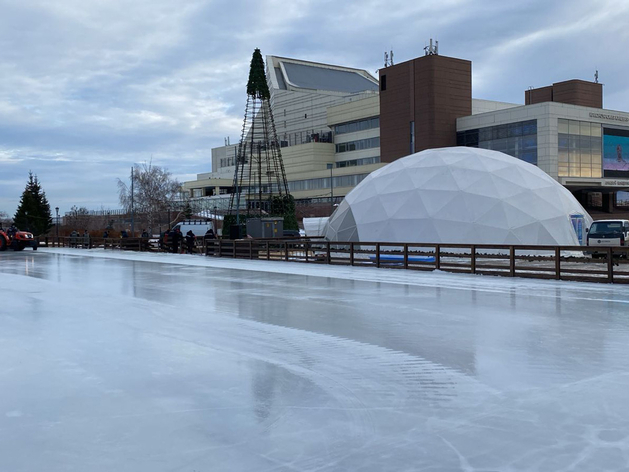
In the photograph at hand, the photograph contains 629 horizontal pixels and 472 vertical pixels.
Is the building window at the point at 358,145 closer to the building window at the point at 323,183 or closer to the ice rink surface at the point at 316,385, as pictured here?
the building window at the point at 323,183

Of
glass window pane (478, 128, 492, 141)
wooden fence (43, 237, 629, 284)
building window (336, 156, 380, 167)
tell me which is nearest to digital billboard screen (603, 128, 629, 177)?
glass window pane (478, 128, 492, 141)

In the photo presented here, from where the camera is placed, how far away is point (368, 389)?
255 inches

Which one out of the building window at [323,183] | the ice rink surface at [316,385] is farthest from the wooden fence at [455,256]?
the building window at [323,183]

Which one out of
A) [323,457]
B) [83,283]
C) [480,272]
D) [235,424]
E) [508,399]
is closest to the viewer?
[323,457]

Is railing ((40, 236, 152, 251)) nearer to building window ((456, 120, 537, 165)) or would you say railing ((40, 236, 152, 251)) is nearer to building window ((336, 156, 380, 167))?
building window ((456, 120, 537, 165))

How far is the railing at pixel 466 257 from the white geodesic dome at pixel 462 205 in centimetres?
80

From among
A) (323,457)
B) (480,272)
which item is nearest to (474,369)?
(323,457)

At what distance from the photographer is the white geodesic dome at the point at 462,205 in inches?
1084

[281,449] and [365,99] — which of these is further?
[365,99]

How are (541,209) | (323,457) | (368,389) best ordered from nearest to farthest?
(323,457)
(368,389)
(541,209)

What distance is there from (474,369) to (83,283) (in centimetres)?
1419

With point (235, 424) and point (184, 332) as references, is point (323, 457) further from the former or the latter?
point (184, 332)

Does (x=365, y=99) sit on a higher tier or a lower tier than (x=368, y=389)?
higher

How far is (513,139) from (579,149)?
23.1 feet
